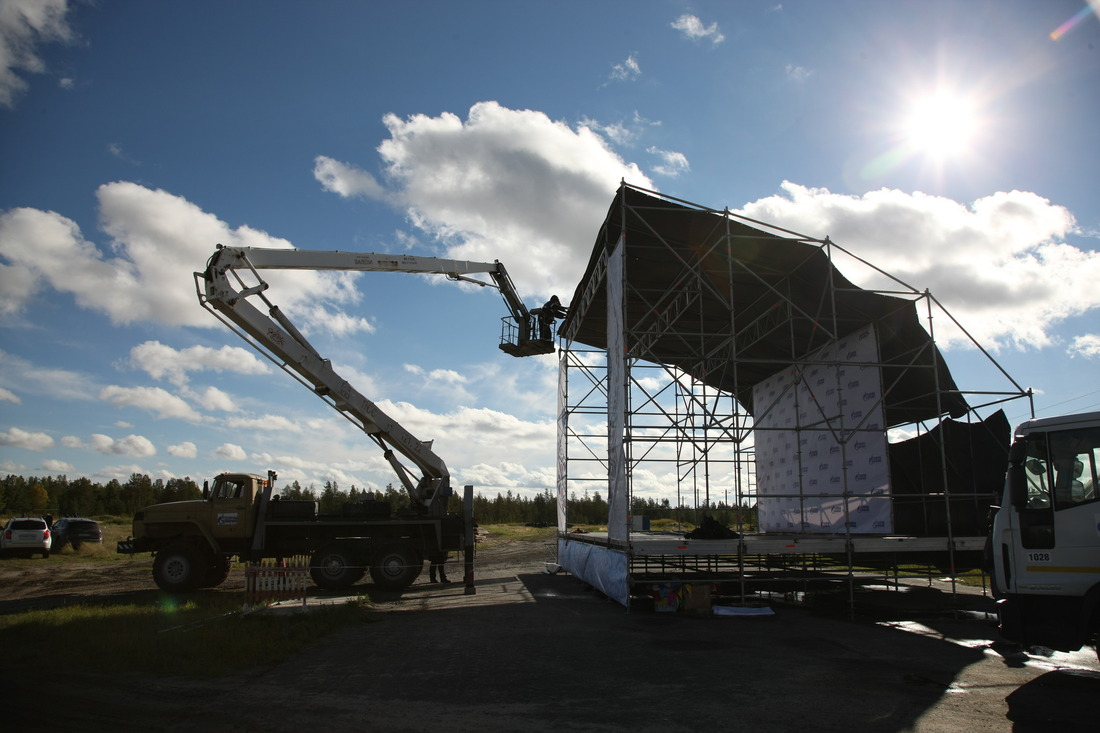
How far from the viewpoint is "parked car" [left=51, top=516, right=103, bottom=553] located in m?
27.3

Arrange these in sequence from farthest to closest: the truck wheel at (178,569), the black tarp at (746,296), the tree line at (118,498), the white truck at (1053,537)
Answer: the tree line at (118,498) < the truck wheel at (178,569) < the black tarp at (746,296) < the white truck at (1053,537)

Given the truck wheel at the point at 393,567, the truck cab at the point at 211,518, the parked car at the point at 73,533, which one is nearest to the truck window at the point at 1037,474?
the truck wheel at the point at 393,567

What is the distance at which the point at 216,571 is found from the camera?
16.0 metres

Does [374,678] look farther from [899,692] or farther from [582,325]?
[582,325]

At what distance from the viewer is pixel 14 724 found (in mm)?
5406

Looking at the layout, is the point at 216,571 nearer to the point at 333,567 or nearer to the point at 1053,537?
the point at 333,567

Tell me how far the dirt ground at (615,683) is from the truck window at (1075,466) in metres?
2.00

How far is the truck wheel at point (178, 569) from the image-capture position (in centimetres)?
1498

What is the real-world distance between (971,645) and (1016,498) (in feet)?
11.2

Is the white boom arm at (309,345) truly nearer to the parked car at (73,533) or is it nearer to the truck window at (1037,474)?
the truck window at (1037,474)

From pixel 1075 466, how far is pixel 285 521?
1476cm

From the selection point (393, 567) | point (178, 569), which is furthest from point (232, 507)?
point (393, 567)

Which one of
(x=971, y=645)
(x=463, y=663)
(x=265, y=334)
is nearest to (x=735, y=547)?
(x=971, y=645)

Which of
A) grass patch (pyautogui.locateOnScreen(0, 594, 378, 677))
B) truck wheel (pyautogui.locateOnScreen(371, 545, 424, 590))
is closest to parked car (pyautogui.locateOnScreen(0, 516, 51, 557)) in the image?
grass patch (pyautogui.locateOnScreen(0, 594, 378, 677))
